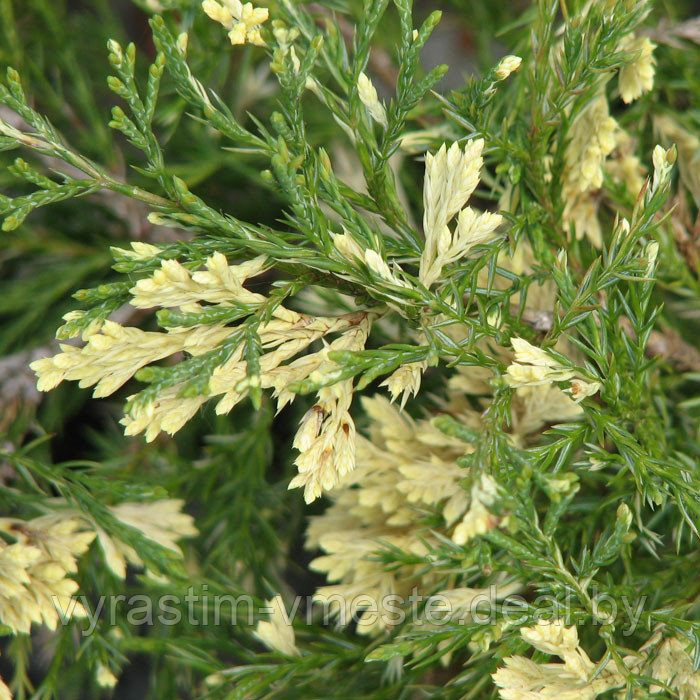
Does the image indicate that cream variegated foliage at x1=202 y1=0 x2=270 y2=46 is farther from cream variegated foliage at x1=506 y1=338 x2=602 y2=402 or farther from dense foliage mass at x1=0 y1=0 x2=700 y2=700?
cream variegated foliage at x1=506 y1=338 x2=602 y2=402

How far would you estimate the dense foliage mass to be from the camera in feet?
1.90

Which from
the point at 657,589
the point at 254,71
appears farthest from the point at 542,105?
the point at 254,71

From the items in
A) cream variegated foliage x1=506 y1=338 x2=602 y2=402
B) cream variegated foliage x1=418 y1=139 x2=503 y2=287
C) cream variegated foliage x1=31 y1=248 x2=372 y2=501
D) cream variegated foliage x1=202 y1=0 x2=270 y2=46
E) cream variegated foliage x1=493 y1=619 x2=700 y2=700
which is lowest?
cream variegated foliage x1=493 y1=619 x2=700 y2=700

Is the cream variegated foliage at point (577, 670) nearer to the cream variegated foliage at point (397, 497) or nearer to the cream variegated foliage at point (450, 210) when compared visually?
the cream variegated foliage at point (397, 497)

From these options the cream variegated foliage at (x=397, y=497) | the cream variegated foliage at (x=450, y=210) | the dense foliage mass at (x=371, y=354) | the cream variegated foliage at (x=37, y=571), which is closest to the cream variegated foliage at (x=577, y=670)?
the dense foliage mass at (x=371, y=354)

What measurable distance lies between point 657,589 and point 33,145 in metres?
0.79

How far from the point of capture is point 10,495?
2.70 feet

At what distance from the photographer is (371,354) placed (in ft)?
1.83

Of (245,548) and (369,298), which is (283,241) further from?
(245,548)

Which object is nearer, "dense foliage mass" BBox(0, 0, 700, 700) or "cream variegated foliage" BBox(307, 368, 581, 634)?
"dense foliage mass" BBox(0, 0, 700, 700)

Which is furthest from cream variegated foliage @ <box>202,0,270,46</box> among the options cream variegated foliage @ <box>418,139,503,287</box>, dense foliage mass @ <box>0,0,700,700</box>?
cream variegated foliage @ <box>418,139,503,287</box>

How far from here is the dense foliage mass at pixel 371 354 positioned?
58 centimetres

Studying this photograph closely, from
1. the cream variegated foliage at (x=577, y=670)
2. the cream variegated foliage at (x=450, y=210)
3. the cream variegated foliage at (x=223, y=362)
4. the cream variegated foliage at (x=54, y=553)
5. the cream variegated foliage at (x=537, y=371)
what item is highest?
the cream variegated foliage at (x=450, y=210)

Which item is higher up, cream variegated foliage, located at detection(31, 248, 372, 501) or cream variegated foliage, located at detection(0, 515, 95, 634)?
cream variegated foliage, located at detection(31, 248, 372, 501)
